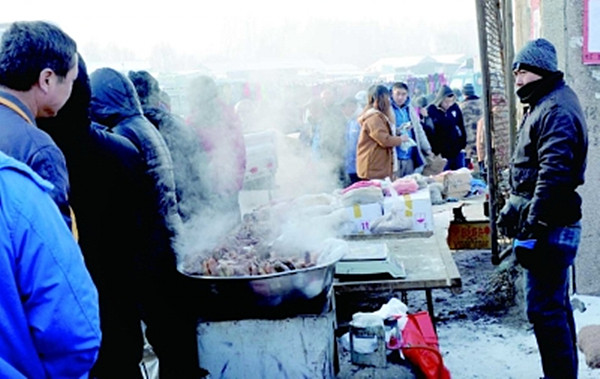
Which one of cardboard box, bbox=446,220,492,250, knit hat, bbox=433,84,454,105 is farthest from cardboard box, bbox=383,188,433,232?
knit hat, bbox=433,84,454,105

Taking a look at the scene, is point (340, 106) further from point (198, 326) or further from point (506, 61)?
point (198, 326)

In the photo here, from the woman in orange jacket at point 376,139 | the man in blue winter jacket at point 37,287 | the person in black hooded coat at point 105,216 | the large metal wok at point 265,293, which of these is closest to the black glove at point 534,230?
the large metal wok at point 265,293

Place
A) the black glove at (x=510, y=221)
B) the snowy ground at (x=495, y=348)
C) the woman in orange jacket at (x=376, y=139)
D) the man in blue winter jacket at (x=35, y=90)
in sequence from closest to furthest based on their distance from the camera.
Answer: the man in blue winter jacket at (x=35, y=90), the black glove at (x=510, y=221), the snowy ground at (x=495, y=348), the woman in orange jacket at (x=376, y=139)

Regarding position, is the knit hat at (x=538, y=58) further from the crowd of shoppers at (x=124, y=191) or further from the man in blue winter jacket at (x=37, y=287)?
the man in blue winter jacket at (x=37, y=287)

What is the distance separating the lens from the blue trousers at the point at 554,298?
3812 millimetres

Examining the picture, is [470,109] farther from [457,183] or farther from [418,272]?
[418,272]

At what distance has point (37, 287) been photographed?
1.58 meters

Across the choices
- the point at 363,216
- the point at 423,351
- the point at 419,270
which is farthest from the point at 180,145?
the point at 423,351

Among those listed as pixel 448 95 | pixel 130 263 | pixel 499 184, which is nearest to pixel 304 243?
pixel 130 263

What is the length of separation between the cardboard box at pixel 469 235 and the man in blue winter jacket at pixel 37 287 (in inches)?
218

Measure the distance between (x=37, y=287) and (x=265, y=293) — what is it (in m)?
1.97

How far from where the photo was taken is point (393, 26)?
989 cm

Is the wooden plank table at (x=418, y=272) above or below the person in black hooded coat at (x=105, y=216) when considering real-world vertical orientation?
below

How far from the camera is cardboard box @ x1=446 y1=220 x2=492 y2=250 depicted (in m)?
6.73
